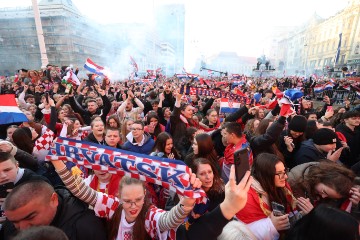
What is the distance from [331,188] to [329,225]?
81 centimetres

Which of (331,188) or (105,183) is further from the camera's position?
(105,183)

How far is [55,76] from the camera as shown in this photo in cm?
1364

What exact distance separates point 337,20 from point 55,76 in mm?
60042

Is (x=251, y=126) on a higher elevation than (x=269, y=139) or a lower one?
lower

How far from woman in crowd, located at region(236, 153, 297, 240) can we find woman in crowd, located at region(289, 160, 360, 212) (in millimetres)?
171

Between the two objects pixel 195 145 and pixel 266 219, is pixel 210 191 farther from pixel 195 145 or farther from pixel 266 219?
pixel 195 145

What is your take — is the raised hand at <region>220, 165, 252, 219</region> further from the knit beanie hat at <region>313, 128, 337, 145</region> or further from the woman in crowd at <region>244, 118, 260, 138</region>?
the woman in crowd at <region>244, 118, 260, 138</region>

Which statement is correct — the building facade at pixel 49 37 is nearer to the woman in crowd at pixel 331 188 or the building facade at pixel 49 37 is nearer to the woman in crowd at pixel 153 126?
the woman in crowd at pixel 153 126

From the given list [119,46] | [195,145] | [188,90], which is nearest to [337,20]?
[119,46]

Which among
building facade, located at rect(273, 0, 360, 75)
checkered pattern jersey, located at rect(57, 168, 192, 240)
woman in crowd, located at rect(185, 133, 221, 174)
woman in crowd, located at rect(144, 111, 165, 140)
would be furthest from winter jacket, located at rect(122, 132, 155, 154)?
building facade, located at rect(273, 0, 360, 75)

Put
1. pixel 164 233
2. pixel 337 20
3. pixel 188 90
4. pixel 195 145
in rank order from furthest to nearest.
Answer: pixel 337 20 < pixel 188 90 < pixel 195 145 < pixel 164 233

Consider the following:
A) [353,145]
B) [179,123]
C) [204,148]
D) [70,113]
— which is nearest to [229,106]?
[179,123]

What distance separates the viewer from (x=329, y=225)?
138cm

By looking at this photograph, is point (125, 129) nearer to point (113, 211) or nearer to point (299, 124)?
point (113, 211)
